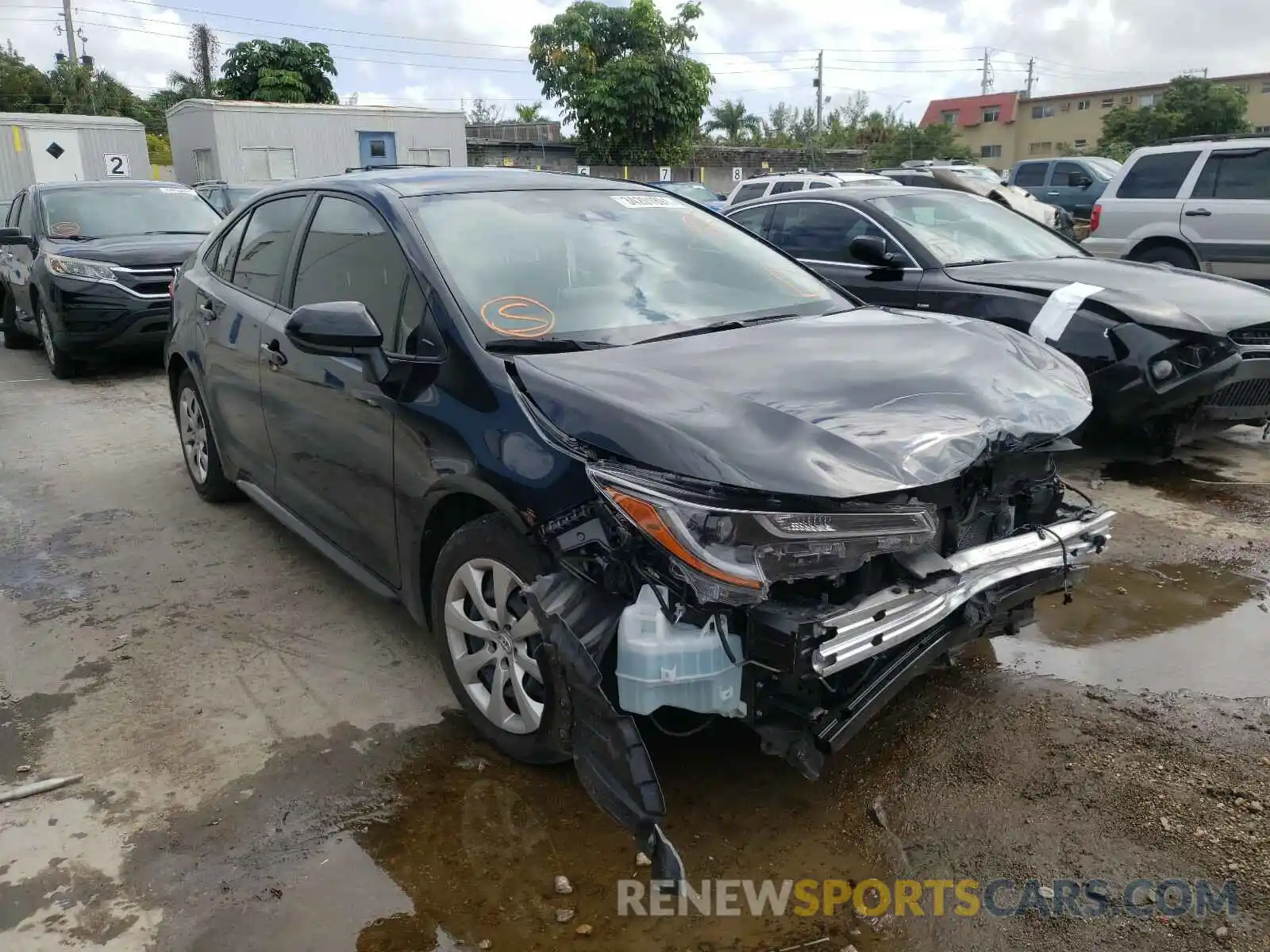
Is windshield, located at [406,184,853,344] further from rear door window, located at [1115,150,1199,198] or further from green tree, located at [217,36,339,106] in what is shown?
green tree, located at [217,36,339,106]

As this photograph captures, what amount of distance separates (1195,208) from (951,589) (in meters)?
9.99

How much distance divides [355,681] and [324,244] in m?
1.73

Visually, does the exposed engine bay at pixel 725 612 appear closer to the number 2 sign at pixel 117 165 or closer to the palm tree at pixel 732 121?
the number 2 sign at pixel 117 165

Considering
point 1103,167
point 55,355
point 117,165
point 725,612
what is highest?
point 117,165

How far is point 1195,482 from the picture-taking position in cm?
569

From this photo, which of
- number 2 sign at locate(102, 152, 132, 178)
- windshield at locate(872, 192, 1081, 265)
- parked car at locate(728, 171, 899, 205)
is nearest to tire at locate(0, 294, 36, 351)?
parked car at locate(728, 171, 899, 205)

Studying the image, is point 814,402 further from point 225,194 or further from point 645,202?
point 225,194

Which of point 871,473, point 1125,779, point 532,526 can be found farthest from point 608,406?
point 1125,779

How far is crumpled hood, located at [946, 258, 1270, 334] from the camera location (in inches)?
213

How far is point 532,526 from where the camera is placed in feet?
8.83

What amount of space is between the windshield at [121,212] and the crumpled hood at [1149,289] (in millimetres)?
7487

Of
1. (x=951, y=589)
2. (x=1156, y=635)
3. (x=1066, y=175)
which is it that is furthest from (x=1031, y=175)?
(x=951, y=589)

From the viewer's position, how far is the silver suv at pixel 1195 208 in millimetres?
10227

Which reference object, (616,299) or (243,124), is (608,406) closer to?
(616,299)
